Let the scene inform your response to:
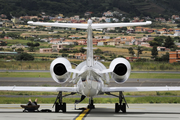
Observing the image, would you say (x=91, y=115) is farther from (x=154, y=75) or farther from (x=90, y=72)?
(x=154, y=75)

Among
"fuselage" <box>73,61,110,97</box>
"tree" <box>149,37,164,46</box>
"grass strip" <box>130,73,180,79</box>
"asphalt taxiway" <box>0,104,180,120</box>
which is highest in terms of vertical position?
"tree" <box>149,37,164,46</box>

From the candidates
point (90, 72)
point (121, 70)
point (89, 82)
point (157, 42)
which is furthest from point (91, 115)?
point (157, 42)

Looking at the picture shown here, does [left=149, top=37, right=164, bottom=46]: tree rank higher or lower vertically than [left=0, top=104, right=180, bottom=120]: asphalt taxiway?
higher

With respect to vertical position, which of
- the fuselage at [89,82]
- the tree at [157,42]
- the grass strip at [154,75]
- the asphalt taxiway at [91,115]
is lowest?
the grass strip at [154,75]

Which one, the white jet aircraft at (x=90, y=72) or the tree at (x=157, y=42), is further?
the tree at (x=157, y=42)

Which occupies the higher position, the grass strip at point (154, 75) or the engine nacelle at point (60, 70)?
the engine nacelle at point (60, 70)

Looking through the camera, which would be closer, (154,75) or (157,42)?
(154,75)

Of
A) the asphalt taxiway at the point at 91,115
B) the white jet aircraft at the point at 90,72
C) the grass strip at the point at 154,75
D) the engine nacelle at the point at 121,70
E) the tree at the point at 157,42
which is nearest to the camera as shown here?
the asphalt taxiway at the point at 91,115

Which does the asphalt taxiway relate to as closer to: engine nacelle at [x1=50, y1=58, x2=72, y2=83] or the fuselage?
the fuselage

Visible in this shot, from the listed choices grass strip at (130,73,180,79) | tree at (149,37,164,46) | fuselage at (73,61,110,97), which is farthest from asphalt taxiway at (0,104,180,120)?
tree at (149,37,164,46)

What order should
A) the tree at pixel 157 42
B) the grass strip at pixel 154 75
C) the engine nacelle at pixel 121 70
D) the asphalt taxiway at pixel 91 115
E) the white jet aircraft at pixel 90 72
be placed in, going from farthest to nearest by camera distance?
the tree at pixel 157 42 → the grass strip at pixel 154 75 → the engine nacelle at pixel 121 70 → the white jet aircraft at pixel 90 72 → the asphalt taxiway at pixel 91 115

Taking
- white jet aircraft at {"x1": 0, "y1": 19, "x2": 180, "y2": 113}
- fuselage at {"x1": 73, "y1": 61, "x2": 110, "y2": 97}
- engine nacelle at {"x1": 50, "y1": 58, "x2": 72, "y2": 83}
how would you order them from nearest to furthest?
fuselage at {"x1": 73, "y1": 61, "x2": 110, "y2": 97}, white jet aircraft at {"x1": 0, "y1": 19, "x2": 180, "y2": 113}, engine nacelle at {"x1": 50, "y1": 58, "x2": 72, "y2": 83}

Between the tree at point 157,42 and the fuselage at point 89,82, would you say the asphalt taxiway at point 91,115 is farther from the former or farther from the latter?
the tree at point 157,42

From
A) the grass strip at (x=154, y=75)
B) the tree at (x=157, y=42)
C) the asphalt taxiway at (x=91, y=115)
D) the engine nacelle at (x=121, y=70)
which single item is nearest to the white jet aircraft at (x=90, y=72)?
the engine nacelle at (x=121, y=70)
